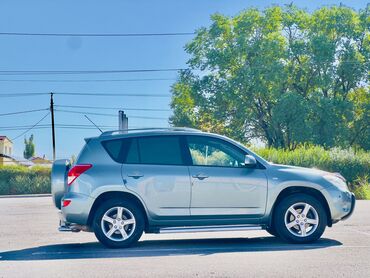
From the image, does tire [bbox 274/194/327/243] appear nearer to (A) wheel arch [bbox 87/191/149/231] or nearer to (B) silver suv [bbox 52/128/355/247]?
(B) silver suv [bbox 52/128/355/247]

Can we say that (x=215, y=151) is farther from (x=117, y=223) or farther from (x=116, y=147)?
(x=117, y=223)

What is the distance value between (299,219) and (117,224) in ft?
8.95

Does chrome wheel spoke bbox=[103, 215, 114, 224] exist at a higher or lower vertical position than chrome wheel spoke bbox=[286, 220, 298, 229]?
higher

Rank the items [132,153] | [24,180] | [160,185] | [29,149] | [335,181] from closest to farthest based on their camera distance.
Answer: [160,185] → [132,153] → [335,181] → [24,180] → [29,149]

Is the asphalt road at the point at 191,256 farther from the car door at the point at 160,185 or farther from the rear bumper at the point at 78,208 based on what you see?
the car door at the point at 160,185

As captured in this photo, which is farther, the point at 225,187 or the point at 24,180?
the point at 24,180

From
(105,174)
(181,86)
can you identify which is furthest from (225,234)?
(181,86)

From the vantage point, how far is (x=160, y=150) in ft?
31.0

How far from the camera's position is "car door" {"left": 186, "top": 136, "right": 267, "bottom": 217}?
9.25m

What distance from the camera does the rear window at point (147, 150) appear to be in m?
9.37

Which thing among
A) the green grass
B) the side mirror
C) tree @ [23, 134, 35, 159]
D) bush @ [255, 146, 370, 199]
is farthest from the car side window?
tree @ [23, 134, 35, 159]

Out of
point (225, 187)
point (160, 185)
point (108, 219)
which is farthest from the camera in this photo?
point (225, 187)

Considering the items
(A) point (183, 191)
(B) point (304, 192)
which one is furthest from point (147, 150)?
(B) point (304, 192)

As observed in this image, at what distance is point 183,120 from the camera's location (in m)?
58.8
